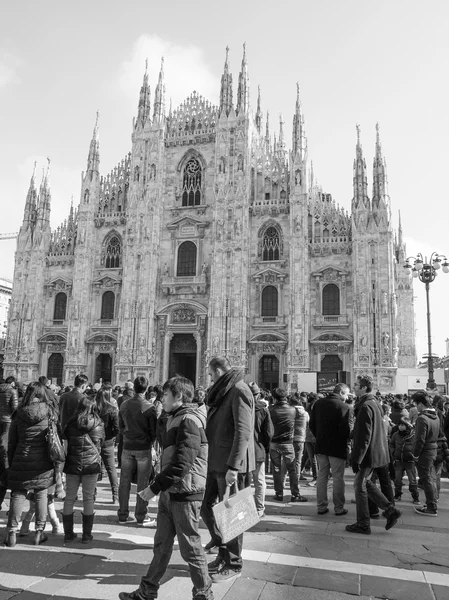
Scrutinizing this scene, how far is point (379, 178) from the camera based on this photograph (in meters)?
30.5

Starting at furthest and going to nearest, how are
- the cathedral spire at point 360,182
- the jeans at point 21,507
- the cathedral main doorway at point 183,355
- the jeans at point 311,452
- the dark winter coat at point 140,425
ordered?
the cathedral main doorway at point 183,355, the cathedral spire at point 360,182, the jeans at point 311,452, the dark winter coat at point 140,425, the jeans at point 21,507

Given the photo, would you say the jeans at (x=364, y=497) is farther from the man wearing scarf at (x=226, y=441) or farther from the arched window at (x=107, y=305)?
the arched window at (x=107, y=305)

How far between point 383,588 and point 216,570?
5.68 ft

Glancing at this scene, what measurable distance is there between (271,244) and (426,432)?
23964 millimetres

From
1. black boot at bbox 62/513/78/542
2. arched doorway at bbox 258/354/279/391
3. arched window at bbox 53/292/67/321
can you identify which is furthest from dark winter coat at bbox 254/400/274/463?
arched window at bbox 53/292/67/321

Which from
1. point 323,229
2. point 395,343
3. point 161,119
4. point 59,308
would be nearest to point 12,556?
point 395,343

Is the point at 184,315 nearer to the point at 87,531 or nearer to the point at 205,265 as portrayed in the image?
the point at 205,265

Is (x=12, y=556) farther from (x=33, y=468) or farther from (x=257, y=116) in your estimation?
(x=257, y=116)

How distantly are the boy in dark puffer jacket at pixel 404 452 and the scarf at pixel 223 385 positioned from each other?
5411 mm

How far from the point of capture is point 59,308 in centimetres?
3522

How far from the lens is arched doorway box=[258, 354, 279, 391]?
100 feet

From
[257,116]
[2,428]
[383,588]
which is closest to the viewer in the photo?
[383,588]

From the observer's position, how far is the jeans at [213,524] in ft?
17.9

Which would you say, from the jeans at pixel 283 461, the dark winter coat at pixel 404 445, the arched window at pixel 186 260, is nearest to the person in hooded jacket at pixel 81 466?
the jeans at pixel 283 461
